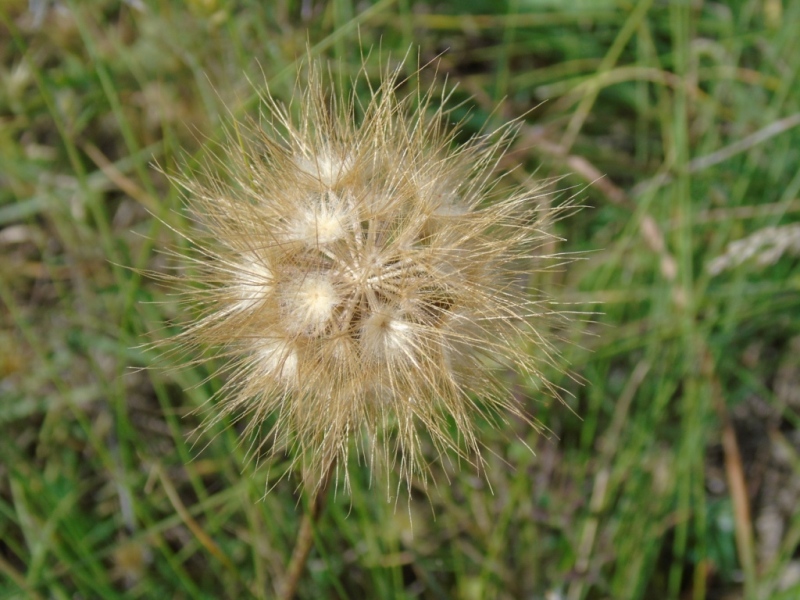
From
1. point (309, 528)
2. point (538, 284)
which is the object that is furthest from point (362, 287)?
point (538, 284)

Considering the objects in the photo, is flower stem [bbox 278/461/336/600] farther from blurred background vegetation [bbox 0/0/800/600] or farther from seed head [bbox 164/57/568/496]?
blurred background vegetation [bbox 0/0/800/600]

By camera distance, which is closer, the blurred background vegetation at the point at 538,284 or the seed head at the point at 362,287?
the seed head at the point at 362,287

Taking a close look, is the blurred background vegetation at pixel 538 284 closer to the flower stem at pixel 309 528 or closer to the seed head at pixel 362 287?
the flower stem at pixel 309 528

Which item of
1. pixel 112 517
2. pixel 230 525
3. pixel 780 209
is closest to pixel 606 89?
pixel 780 209

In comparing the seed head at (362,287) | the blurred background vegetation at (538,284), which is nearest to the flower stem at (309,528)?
the seed head at (362,287)

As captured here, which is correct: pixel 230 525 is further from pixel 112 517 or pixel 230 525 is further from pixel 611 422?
pixel 611 422

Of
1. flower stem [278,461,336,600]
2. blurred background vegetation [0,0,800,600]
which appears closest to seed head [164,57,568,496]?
flower stem [278,461,336,600]
